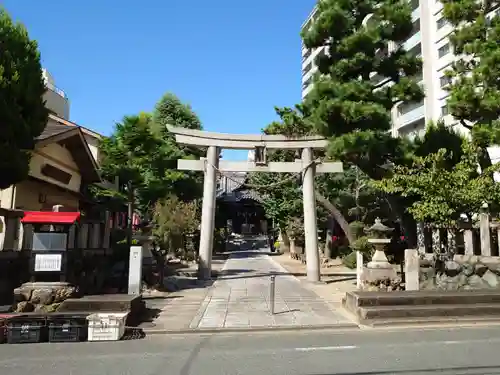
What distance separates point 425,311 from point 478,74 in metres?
7.65

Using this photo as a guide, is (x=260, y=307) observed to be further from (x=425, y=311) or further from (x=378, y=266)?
(x=425, y=311)

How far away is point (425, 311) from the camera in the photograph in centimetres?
1018

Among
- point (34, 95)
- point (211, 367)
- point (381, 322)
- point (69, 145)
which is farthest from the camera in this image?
point (69, 145)

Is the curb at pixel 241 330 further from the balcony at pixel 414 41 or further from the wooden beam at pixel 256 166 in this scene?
the balcony at pixel 414 41

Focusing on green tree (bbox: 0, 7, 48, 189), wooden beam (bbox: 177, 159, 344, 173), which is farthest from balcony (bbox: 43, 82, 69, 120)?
green tree (bbox: 0, 7, 48, 189)

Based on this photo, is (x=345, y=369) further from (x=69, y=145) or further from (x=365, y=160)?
(x=69, y=145)

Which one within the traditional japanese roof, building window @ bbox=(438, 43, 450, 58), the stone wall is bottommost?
the stone wall

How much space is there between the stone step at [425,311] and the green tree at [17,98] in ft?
31.2

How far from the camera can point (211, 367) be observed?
259 inches

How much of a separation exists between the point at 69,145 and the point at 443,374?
18482 mm

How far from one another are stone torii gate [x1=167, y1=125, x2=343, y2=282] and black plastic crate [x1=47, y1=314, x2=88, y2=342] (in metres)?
9.58

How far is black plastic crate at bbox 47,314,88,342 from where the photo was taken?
27.9 ft

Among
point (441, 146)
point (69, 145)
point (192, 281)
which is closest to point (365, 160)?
point (441, 146)

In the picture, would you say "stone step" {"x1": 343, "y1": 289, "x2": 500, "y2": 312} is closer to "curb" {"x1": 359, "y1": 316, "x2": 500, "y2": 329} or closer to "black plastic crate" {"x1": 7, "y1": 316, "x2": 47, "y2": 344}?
"curb" {"x1": 359, "y1": 316, "x2": 500, "y2": 329}
